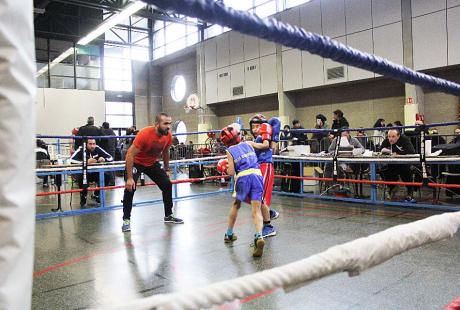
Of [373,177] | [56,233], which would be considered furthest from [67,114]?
[373,177]

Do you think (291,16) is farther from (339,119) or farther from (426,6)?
(339,119)

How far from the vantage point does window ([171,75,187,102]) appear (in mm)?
17703

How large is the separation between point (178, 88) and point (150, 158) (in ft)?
47.5

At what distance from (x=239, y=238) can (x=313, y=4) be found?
934 centimetres

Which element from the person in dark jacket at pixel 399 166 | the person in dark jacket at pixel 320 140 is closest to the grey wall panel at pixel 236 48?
the person in dark jacket at pixel 320 140

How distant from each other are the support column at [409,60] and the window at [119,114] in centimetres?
1313

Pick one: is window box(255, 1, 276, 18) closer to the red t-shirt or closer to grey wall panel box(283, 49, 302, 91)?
→ grey wall panel box(283, 49, 302, 91)

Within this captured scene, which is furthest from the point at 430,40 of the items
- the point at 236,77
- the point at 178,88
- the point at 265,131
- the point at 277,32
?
the point at 178,88

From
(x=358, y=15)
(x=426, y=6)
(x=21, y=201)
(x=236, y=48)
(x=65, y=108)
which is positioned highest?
(x=236, y=48)

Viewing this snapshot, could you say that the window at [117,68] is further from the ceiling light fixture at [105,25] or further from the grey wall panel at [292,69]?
the grey wall panel at [292,69]

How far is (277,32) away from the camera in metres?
0.70

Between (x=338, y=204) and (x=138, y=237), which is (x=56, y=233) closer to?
(x=138, y=237)

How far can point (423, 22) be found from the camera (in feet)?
29.2

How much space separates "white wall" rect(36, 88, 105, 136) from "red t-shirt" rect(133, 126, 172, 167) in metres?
11.7
